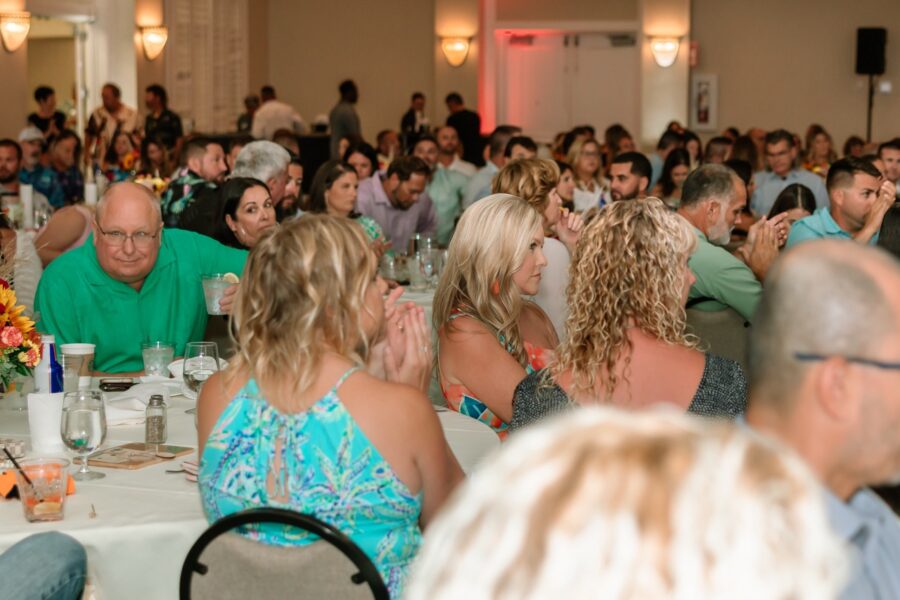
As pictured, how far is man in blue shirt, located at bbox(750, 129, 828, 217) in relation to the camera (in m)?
9.47

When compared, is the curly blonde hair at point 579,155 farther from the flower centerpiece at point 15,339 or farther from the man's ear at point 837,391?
the man's ear at point 837,391

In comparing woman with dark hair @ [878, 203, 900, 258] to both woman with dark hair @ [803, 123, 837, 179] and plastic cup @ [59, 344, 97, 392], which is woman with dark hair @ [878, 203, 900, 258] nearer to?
plastic cup @ [59, 344, 97, 392]

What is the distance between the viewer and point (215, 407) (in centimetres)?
223

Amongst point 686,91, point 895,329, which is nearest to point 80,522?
point 895,329

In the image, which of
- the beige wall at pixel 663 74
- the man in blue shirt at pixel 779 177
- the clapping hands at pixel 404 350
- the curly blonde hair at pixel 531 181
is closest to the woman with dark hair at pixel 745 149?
the man in blue shirt at pixel 779 177

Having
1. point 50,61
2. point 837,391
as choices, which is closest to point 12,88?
point 50,61

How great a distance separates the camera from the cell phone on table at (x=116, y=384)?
3434 millimetres

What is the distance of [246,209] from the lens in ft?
16.7

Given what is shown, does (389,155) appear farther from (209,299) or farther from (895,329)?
(895,329)

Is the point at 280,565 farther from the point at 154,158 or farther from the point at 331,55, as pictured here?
the point at 331,55

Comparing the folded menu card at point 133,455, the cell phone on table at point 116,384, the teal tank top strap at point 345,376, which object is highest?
the teal tank top strap at point 345,376

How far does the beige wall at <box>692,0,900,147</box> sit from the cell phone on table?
13633mm

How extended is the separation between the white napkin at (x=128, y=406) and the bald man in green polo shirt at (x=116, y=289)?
523 millimetres

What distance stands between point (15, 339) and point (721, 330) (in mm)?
2736
